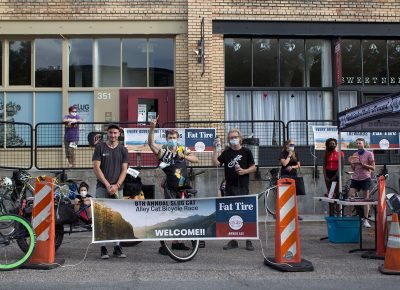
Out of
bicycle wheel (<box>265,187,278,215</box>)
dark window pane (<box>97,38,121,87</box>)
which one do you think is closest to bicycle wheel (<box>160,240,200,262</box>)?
bicycle wheel (<box>265,187,278,215</box>)

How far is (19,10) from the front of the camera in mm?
13703

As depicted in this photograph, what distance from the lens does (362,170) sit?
10445 millimetres

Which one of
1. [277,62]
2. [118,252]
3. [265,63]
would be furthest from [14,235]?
[277,62]

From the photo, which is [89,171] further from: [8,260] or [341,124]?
[341,124]

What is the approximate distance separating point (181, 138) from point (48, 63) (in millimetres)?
4811

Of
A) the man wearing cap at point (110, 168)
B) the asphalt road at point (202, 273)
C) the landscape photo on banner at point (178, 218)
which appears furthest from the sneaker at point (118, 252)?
the landscape photo on banner at point (178, 218)

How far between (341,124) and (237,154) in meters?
2.28

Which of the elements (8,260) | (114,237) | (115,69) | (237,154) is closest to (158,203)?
(114,237)

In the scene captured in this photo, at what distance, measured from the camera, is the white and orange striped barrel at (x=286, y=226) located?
675 centimetres

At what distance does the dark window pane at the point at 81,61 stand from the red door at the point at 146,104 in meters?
1.08

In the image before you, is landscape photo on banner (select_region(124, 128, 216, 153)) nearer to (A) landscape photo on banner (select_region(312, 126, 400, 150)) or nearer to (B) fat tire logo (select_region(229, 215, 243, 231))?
(A) landscape photo on banner (select_region(312, 126, 400, 150))

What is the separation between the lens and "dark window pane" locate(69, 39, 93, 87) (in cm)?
1416

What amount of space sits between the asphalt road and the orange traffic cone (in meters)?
0.12

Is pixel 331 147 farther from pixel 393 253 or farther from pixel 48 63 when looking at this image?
pixel 48 63
